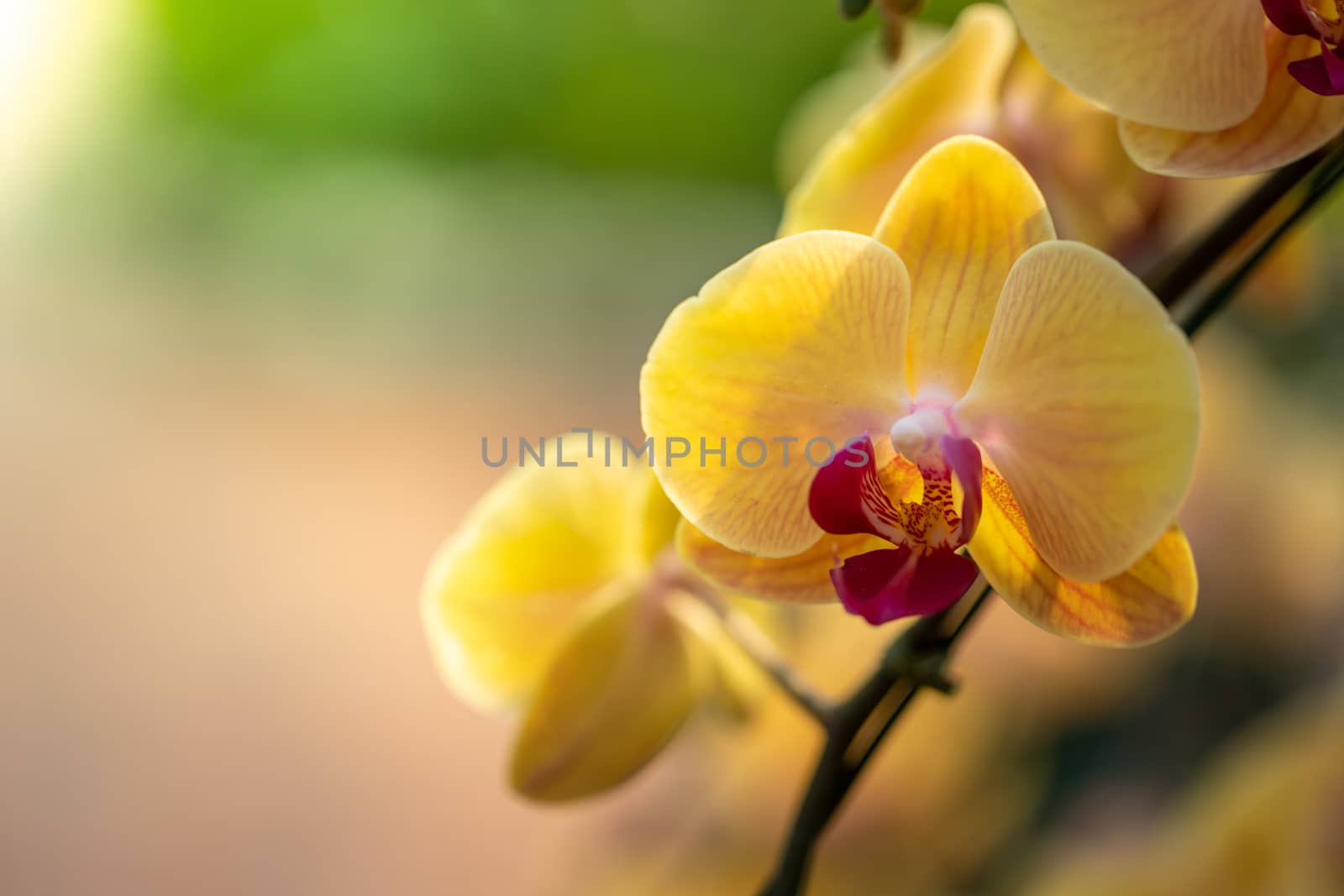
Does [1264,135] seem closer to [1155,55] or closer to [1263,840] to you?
[1155,55]

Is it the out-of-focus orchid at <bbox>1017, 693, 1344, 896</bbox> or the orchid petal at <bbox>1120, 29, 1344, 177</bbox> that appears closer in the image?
the orchid petal at <bbox>1120, 29, 1344, 177</bbox>

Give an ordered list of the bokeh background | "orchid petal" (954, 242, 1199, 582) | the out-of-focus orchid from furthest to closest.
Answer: the bokeh background → the out-of-focus orchid → "orchid petal" (954, 242, 1199, 582)

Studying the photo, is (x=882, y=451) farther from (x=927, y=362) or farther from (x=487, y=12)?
(x=487, y=12)

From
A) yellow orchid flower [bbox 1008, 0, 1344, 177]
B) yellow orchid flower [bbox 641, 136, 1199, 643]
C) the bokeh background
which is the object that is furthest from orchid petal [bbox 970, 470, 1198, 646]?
the bokeh background

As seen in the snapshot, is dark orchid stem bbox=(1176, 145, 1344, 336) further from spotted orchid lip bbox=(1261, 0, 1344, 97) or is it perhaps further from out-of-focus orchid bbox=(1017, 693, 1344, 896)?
out-of-focus orchid bbox=(1017, 693, 1344, 896)

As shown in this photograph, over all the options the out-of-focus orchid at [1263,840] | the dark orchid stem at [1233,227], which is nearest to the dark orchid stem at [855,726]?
the dark orchid stem at [1233,227]

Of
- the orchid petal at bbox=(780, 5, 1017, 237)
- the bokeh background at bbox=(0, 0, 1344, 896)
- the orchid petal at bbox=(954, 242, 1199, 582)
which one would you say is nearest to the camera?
the orchid petal at bbox=(954, 242, 1199, 582)

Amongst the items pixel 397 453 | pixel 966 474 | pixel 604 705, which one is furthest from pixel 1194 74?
pixel 397 453
